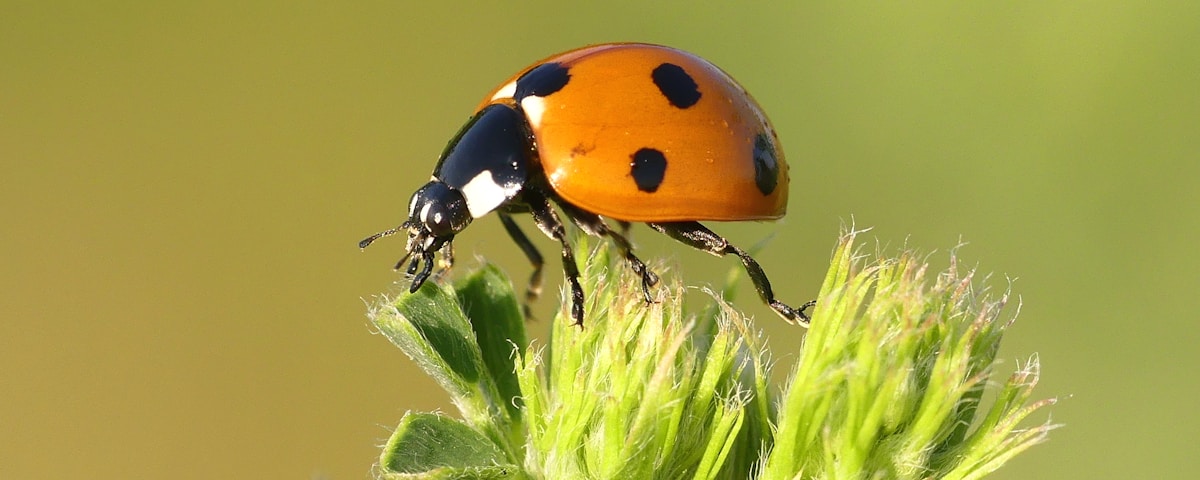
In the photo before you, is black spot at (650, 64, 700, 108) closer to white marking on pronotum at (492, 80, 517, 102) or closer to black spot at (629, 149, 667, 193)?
black spot at (629, 149, 667, 193)

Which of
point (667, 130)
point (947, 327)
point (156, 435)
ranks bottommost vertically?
point (156, 435)

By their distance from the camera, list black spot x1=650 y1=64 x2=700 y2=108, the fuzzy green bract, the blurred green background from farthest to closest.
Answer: the blurred green background
black spot x1=650 y1=64 x2=700 y2=108
the fuzzy green bract

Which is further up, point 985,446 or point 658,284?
point 658,284

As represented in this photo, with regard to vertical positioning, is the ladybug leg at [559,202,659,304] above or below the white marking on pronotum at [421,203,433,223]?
below

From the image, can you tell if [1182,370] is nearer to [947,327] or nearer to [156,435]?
[947,327]

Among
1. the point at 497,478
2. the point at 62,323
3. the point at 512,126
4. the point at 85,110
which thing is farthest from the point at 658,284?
the point at 85,110

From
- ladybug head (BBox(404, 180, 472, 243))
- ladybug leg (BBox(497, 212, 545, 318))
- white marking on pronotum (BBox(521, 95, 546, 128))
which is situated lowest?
ladybug leg (BBox(497, 212, 545, 318))

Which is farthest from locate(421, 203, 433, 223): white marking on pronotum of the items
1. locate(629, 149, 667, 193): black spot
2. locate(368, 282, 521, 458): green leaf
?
locate(368, 282, 521, 458): green leaf
